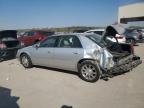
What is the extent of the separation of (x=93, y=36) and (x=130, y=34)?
503 inches

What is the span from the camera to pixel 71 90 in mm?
6117

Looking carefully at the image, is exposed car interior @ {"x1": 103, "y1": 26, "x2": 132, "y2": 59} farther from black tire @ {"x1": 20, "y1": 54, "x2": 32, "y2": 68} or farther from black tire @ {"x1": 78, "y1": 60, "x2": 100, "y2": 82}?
black tire @ {"x1": 20, "y1": 54, "x2": 32, "y2": 68}

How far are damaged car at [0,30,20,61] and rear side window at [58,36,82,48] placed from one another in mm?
4560

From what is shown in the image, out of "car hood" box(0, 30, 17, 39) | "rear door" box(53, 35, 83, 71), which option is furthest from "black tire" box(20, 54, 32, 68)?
"car hood" box(0, 30, 17, 39)

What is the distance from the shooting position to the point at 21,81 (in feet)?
23.9

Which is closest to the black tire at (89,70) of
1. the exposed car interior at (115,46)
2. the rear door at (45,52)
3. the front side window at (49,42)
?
the exposed car interior at (115,46)

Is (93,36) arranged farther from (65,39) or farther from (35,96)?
(35,96)

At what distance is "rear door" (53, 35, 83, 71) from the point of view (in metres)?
7.11

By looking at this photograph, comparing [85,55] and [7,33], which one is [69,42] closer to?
[85,55]

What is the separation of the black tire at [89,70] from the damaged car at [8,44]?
568 cm

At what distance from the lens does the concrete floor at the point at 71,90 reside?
5.15 meters

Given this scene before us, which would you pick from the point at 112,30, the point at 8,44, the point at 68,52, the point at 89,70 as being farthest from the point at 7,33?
the point at 89,70

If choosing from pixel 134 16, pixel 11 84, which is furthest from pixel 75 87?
pixel 134 16

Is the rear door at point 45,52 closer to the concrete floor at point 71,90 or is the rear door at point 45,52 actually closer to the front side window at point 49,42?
the front side window at point 49,42
